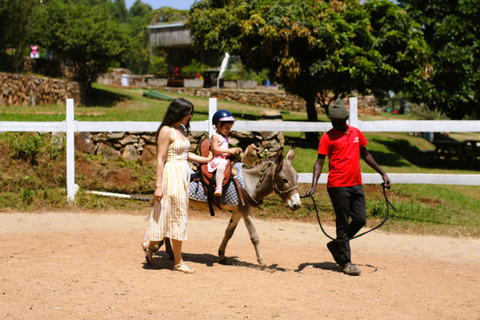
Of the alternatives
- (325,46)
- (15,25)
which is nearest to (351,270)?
(325,46)

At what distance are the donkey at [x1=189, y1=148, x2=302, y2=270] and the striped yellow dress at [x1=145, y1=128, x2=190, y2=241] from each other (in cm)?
56

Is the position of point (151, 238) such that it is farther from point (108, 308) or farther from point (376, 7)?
point (376, 7)

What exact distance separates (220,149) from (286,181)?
2.82 feet

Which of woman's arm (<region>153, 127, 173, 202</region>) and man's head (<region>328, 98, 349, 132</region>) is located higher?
man's head (<region>328, 98, 349, 132</region>)

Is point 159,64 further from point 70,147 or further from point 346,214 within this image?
point 346,214

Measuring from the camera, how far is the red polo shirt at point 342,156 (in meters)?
5.78

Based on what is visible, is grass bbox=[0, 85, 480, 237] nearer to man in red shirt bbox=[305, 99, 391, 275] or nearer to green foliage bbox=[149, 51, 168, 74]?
man in red shirt bbox=[305, 99, 391, 275]

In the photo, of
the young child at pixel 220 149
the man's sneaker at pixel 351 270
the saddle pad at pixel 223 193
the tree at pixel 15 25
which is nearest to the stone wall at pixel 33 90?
the tree at pixel 15 25

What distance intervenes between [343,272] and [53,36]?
1884cm

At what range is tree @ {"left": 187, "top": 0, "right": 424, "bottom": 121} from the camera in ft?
51.6

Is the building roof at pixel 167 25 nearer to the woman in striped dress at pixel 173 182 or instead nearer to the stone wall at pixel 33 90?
the stone wall at pixel 33 90

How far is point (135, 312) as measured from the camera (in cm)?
408

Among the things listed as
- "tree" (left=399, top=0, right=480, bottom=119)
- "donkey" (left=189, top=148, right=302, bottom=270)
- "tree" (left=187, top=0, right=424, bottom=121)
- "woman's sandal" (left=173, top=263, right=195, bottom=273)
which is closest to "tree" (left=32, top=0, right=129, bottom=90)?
"tree" (left=187, top=0, right=424, bottom=121)

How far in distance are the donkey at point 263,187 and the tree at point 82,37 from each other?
54.8 feet
